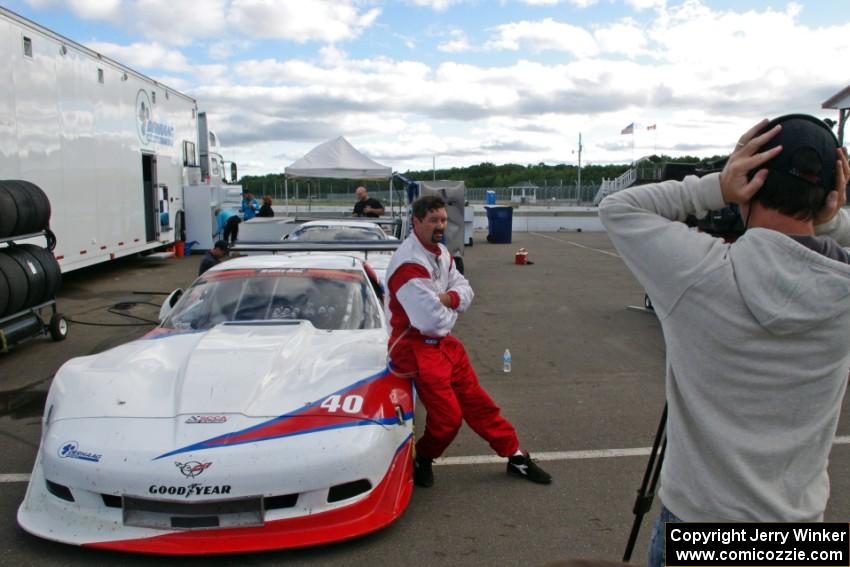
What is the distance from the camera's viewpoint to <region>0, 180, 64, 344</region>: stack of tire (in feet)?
24.8

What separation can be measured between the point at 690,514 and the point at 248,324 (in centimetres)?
390

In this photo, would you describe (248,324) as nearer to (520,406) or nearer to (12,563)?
(12,563)

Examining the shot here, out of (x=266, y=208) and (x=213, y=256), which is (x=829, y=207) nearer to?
(x=213, y=256)

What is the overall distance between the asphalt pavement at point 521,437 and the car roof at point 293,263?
145cm

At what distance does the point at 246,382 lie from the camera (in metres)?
3.96

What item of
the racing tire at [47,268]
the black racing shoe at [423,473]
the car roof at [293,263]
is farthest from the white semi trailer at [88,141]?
the black racing shoe at [423,473]

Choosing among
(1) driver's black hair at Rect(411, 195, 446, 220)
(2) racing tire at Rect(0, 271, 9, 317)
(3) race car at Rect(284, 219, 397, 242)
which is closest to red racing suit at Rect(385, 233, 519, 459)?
(1) driver's black hair at Rect(411, 195, 446, 220)

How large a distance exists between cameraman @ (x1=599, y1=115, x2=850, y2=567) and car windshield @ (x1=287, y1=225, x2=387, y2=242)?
31.3ft

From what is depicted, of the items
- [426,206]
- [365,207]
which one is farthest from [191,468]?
[365,207]

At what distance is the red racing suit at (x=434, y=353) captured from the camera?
13.4 ft

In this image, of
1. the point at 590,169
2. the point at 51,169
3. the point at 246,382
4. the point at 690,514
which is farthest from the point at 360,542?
the point at 590,169

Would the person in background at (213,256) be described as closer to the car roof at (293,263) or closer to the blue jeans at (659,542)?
the car roof at (293,263)

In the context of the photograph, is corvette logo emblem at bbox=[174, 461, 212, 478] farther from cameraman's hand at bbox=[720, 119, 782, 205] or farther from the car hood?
cameraman's hand at bbox=[720, 119, 782, 205]

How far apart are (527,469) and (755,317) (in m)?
3.14
